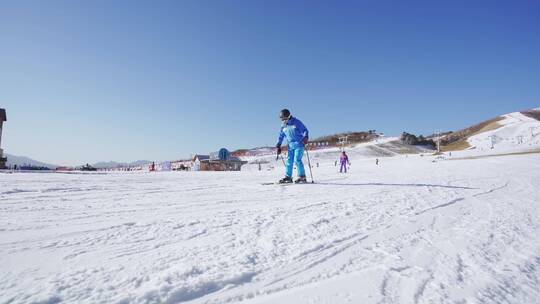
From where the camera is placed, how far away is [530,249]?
212cm

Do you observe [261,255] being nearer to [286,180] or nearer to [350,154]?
[286,180]

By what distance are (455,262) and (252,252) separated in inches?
48.8

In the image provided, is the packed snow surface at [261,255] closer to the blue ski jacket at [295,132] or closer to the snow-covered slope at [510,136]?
the blue ski jacket at [295,132]

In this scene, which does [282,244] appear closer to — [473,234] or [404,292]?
[404,292]

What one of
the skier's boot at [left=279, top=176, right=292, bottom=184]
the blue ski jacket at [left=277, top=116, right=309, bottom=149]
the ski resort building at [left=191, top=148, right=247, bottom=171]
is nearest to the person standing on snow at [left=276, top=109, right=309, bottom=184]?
the blue ski jacket at [left=277, top=116, right=309, bottom=149]

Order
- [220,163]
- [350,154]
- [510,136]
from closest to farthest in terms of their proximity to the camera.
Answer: [220,163], [350,154], [510,136]

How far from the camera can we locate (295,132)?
784 cm

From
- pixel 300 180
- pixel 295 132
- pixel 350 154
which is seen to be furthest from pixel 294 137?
pixel 350 154

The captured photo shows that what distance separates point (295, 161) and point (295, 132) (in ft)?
2.56

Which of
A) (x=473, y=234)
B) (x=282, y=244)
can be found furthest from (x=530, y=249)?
(x=282, y=244)

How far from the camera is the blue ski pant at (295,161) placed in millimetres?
7466

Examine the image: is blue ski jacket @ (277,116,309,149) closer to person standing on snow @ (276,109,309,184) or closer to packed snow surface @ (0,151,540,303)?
person standing on snow @ (276,109,309,184)

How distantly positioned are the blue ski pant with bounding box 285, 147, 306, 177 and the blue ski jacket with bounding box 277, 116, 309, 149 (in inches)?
4.7

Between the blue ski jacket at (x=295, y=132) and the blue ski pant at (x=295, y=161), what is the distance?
0.12 meters
